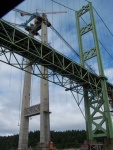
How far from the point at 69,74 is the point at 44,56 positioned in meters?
3.70

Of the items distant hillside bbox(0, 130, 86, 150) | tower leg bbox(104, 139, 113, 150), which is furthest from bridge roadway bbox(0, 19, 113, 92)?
distant hillside bbox(0, 130, 86, 150)

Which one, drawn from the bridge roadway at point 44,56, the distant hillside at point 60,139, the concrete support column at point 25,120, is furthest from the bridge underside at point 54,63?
the distant hillside at point 60,139

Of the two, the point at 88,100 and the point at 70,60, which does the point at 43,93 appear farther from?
the point at 70,60

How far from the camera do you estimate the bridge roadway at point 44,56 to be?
15702 mm

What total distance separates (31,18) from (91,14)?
2081 cm

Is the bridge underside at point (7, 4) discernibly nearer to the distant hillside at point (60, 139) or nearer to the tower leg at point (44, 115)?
the tower leg at point (44, 115)

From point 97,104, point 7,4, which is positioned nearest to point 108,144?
point 97,104

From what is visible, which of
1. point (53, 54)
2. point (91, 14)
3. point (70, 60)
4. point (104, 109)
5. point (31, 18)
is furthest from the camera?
point (31, 18)

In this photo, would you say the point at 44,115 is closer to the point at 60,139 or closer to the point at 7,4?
the point at 7,4

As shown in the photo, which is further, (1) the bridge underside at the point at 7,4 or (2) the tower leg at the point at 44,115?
(2) the tower leg at the point at 44,115

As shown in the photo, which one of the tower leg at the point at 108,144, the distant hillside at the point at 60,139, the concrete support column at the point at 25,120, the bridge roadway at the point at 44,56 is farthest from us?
the distant hillside at the point at 60,139

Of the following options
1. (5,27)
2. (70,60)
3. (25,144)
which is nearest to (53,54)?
(70,60)

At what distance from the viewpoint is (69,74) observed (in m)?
20.5

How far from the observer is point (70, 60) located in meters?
20.7
